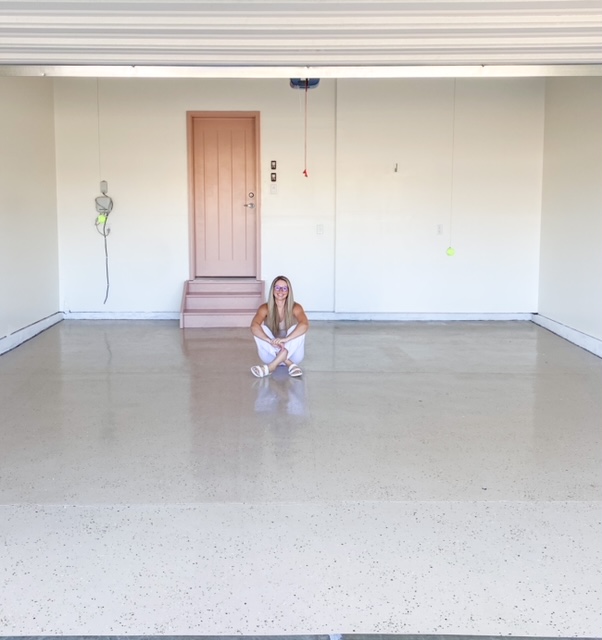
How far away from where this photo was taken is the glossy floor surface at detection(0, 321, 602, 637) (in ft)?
8.18

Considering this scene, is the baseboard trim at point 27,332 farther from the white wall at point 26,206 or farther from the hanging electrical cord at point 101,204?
the hanging electrical cord at point 101,204

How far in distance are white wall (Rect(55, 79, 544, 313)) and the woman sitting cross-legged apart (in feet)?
8.81

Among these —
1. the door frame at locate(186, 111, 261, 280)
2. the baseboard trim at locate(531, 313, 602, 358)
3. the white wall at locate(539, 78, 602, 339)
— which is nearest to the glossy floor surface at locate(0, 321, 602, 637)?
the baseboard trim at locate(531, 313, 602, 358)

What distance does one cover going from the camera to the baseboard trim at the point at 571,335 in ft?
20.7

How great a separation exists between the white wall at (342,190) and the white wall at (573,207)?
1.00 feet

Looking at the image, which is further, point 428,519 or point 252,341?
point 252,341

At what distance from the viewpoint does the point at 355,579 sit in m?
2.59

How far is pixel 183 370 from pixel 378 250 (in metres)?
3.42

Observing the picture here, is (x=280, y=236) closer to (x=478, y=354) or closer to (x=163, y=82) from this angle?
(x=163, y=82)

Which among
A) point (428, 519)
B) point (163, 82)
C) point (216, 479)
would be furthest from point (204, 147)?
point (428, 519)

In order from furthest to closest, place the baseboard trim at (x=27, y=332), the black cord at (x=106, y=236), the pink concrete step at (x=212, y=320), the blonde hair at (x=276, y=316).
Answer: the black cord at (x=106, y=236)
the pink concrete step at (x=212, y=320)
the baseboard trim at (x=27, y=332)
the blonde hair at (x=276, y=316)

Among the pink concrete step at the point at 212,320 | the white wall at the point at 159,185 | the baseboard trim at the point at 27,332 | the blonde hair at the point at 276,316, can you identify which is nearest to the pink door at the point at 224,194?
the white wall at the point at 159,185

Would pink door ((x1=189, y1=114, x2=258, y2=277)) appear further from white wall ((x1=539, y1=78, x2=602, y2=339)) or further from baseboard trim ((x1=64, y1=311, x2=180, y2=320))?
white wall ((x1=539, y1=78, x2=602, y2=339))

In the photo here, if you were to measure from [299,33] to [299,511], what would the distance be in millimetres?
2505
